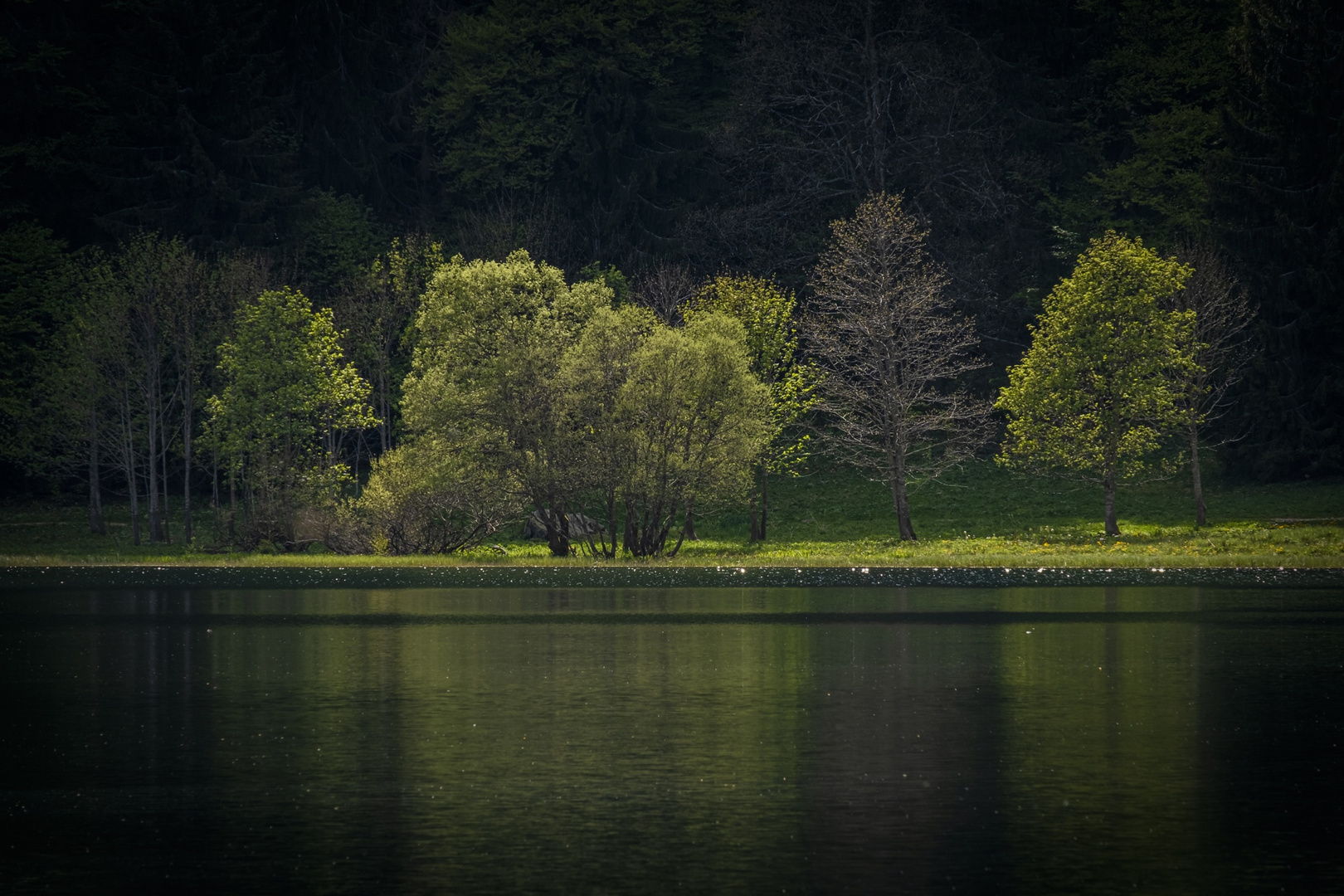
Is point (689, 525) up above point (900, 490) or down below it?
below

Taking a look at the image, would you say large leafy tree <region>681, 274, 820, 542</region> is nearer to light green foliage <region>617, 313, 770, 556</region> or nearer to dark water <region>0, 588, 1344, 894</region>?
light green foliage <region>617, 313, 770, 556</region>

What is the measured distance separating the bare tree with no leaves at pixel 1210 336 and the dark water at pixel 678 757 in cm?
3124

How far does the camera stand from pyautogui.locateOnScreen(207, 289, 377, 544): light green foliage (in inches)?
2603

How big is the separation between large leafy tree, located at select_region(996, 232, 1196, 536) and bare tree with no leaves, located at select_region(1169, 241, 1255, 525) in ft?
4.78

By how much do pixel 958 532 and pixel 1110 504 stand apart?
6.44 meters

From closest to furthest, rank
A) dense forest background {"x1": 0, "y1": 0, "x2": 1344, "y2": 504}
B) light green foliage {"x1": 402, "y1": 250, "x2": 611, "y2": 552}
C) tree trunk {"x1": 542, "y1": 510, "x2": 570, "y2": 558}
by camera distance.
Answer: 1. light green foliage {"x1": 402, "y1": 250, "x2": 611, "y2": 552}
2. tree trunk {"x1": 542, "y1": 510, "x2": 570, "y2": 558}
3. dense forest background {"x1": 0, "y1": 0, "x2": 1344, "y2": 504}

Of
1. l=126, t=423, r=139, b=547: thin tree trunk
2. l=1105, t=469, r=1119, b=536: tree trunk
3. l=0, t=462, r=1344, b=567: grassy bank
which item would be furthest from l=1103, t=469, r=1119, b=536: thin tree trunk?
l=126, t=423, r=139, b=547: thin tree trunk

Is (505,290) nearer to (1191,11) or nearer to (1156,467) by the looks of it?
(1156,467)

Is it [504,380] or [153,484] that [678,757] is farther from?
[153,484]

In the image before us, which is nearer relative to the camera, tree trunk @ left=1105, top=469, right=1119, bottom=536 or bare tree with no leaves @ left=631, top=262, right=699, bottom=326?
tree trunk @ left=1105, top=469, right=1119, bottom=536

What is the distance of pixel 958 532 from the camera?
68.1 m

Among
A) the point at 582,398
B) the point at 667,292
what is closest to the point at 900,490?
the point at 582,398

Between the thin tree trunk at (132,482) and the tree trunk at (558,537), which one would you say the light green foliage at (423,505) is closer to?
the tree trunk at (558,537)

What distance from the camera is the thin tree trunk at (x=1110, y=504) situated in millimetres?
64125
